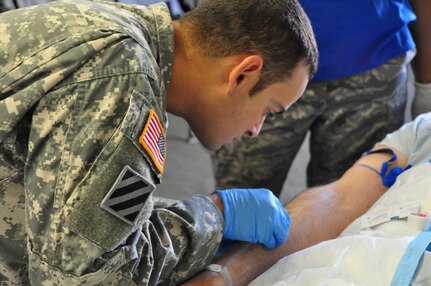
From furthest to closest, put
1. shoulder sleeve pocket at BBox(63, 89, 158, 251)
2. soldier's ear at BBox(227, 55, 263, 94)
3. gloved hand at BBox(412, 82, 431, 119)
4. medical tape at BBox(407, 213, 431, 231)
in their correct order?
1. gloved hand at BBox(412, 82, 431, 119)
2. medical tape at BBox(407, 213, 431, 231)
3. soldier's ear at BBox(227, 55, 263, 94)
4. shoulder sleeve pocket at BBox(63, 89, 158, 251)

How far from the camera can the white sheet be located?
1111mm

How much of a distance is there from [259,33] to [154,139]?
0.31 metres

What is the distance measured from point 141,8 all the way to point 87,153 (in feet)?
1.28

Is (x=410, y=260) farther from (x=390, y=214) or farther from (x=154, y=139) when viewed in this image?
(x=154, y=139)

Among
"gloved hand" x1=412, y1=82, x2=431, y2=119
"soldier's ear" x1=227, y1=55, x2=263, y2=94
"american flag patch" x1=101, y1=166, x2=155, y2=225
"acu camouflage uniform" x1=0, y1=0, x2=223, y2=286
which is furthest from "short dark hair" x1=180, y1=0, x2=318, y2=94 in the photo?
"gloved hand" x1=412, y1=82, x2=431, y2=119

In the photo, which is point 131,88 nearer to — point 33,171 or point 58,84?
point 58,84

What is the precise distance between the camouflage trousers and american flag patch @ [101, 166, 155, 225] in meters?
0.88

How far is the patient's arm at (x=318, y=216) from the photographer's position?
1312 mm

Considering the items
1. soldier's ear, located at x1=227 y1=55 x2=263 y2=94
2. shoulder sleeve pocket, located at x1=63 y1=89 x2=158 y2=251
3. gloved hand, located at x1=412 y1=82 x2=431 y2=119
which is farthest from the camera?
gloved hand, located at x1=412 y1=82 x2=431 y2=119

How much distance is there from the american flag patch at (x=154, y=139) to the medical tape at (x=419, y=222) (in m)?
0.65

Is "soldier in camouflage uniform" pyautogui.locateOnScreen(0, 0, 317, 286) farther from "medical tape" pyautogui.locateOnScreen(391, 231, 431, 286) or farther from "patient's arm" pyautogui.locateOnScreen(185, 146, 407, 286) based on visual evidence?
"medical tape" pyautogui.locateOnScreen(391, 231, 431, 286)

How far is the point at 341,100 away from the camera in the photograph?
5.64 ft

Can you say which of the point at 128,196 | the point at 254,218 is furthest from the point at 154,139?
the point at 254,218

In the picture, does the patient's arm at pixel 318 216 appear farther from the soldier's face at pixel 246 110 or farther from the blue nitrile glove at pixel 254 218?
the soldier's face at pixel 246 110
